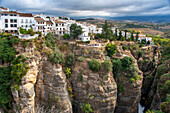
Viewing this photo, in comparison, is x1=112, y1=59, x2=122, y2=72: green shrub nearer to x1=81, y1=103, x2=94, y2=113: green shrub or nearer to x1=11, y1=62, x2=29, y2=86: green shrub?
x1=81, y1=103, x2=94, y2=113: green shrub

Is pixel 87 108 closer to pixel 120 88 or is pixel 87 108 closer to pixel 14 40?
pixel 120 88

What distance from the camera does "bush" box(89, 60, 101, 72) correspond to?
3153 centimetres

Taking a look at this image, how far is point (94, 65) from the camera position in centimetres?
3142

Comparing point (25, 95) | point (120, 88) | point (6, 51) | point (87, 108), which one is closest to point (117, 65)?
point (120, 88)

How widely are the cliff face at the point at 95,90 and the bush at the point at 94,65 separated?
36.4 inches

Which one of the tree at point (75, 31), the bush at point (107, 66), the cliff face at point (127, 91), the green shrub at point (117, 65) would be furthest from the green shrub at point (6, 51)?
the cliff face at point (127, 91)

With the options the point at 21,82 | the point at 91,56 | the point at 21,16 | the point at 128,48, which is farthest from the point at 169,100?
the point at 21,16

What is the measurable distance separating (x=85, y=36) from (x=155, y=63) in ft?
85.6

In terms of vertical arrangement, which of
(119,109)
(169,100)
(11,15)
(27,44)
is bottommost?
(119,109)

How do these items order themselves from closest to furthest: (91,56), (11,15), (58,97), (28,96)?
(28,96) → (58,97) → (91,56) → (11,15)

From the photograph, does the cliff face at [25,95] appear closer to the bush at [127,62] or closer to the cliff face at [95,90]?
the cliff face at [95,90]

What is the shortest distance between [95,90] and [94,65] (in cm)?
604

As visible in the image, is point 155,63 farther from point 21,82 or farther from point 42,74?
point 21,82

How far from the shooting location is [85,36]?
134 ft
